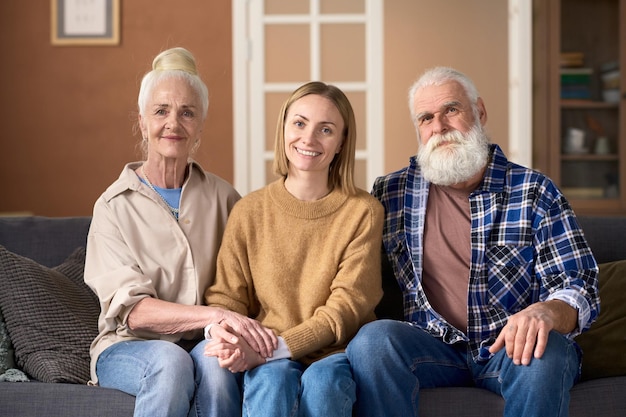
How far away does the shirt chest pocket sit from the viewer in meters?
2.28

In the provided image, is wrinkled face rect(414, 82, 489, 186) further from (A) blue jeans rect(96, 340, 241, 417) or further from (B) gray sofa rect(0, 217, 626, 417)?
(A) blue jeans rect(96, 340, 241, 417)

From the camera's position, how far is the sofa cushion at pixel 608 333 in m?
2.33

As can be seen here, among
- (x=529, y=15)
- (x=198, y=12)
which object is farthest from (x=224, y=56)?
(x=529, y=15)

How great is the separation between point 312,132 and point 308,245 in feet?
0.99

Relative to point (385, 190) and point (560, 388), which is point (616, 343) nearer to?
point (560, 388)

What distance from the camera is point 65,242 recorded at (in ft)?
9.12

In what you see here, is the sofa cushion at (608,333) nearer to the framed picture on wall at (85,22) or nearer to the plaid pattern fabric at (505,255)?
the plaid pattern fabric at (505,255)

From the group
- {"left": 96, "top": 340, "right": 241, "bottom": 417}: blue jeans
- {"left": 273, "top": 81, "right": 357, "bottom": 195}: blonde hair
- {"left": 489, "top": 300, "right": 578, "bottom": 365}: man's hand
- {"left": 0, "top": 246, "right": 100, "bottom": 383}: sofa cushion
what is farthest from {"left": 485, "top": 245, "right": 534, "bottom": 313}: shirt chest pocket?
{"left": 0, "top": 246, "right": 100, "bottom": 383}: sofa cushion

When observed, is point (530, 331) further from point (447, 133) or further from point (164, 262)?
point (164, 262)

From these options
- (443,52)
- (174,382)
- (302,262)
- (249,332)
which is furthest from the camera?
(443,52)

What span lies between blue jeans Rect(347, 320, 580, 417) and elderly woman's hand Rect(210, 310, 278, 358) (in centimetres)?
20

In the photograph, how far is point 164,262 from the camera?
230cm

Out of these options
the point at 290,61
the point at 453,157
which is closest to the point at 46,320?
the point at 453,157

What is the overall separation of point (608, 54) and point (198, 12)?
2.69m
